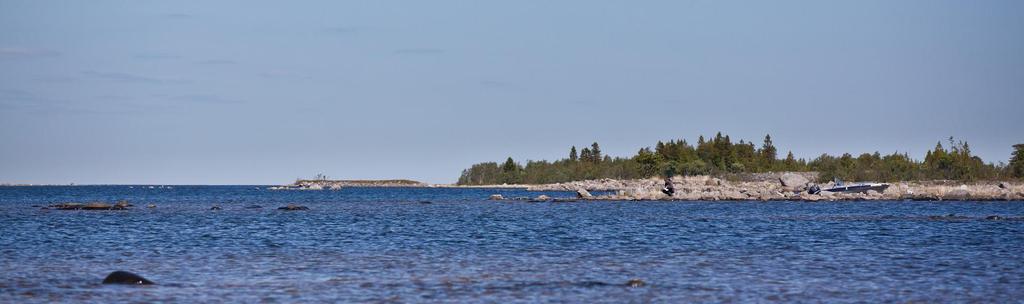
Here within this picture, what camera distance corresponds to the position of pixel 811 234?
48.2 metres

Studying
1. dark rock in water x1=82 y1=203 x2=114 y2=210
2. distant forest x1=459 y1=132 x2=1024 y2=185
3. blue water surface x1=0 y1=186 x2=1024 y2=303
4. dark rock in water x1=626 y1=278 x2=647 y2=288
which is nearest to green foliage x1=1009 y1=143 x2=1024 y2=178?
distant forest x1=459 y1=132 x2=1024 y2=185

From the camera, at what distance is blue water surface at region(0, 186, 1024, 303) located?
85.0ft

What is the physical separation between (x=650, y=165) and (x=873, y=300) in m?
175

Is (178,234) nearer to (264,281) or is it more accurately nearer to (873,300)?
(264,281)

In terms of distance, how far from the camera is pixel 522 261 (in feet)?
113

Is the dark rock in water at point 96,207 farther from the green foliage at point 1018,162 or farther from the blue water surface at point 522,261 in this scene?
the green foliage at point 1018,162

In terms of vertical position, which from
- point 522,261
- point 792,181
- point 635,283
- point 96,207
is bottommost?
point 635,283

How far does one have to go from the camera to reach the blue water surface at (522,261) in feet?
85.0

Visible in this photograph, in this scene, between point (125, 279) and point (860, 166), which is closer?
point (125, 279)

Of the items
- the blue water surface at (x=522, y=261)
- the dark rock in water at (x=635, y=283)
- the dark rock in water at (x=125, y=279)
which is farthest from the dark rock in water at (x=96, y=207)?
the dark rock in water at (x=635, y=283)

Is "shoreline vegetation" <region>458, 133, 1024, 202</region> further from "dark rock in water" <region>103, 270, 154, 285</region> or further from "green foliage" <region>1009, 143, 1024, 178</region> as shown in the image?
"dark rock in water" <region>103, 270, 154, 285</region>

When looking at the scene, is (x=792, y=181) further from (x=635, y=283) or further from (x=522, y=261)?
(x=635, y=283)

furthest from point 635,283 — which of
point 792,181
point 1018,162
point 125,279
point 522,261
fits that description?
point 1018,162

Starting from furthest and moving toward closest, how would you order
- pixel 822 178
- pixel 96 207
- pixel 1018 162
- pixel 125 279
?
1. pixel 822 178
2. pixel 1018 162
3. pixel 96 207
4. pixel 125 279
